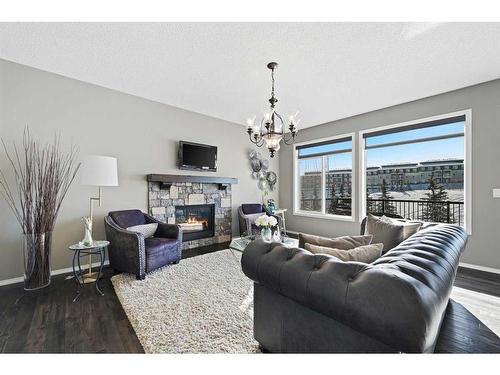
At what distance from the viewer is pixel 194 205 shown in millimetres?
4445

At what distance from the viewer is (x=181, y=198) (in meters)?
4.26

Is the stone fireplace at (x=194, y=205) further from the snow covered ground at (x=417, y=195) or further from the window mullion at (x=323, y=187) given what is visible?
the snow covered ground at (x=417, y=195)

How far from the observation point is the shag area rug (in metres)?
1.66

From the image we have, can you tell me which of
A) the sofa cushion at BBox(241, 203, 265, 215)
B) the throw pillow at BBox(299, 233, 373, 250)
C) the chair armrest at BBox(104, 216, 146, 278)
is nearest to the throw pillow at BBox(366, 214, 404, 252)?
the throw pillow at BBox(299, 233, 373, 250)

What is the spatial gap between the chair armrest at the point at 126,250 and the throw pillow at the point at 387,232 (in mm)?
2736

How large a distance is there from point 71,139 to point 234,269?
2.94 metres

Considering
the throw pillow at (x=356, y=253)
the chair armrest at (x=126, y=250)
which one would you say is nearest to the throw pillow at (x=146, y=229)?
the chair armrest at (x=126, y=250)

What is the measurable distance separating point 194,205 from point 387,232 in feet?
10.8

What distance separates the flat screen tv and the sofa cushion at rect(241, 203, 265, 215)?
1.07m

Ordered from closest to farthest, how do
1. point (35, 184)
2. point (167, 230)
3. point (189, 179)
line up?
1. point (35, 184)
2. point (167, 230)
3. point (189, 179)

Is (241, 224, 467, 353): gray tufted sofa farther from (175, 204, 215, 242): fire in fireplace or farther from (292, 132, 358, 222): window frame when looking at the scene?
(292, 132, 358, 222): window frame

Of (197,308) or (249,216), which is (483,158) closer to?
(249,216)

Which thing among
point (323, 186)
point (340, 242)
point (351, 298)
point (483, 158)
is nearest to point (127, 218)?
point (340, 242)

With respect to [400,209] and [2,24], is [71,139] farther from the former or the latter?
[400,209]
